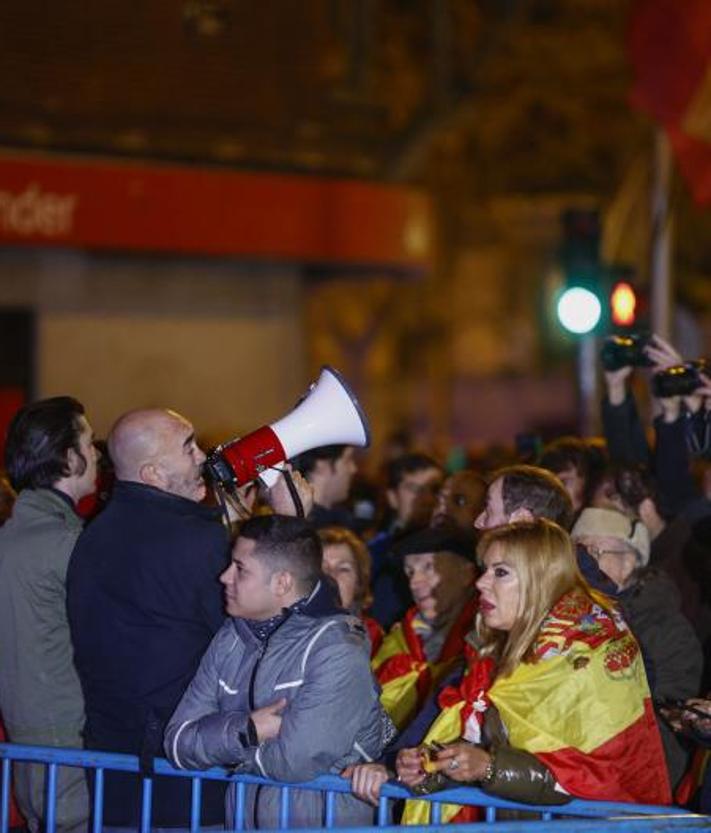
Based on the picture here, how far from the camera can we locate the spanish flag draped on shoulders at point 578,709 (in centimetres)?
480

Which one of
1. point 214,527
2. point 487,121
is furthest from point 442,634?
point 487,121

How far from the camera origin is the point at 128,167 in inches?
565

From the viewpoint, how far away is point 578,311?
31.8ft

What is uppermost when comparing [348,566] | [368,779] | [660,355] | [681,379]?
[660,355]

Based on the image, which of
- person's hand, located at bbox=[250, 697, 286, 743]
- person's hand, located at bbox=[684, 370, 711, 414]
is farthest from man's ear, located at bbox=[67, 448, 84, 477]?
person's hand, located at bbox=[684, 370, 711, 414]

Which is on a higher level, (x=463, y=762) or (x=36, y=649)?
(x=36, y=649)

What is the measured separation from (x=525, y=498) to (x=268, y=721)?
4.10ft

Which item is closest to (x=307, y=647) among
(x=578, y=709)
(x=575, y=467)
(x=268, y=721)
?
(x=268, y=721)

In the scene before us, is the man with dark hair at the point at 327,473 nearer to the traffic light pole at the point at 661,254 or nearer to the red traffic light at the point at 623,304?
the red traffic light at the point at 623,304

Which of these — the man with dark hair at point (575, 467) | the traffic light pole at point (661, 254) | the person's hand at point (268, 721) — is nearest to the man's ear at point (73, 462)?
the person's hand at point (268, 721)

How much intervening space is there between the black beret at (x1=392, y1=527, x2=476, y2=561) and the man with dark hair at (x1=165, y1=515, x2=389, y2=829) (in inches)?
37.9

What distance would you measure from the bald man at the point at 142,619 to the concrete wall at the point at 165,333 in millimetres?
8330

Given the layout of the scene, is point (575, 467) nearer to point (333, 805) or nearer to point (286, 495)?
point (286, 495)

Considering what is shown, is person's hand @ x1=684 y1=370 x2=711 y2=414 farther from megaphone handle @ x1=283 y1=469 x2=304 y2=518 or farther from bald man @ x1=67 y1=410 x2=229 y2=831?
bald man @ x1=67 y1=410 x2=229 y2=831
